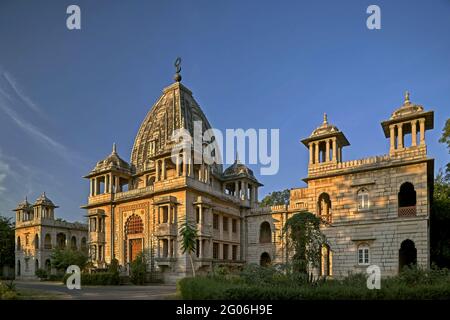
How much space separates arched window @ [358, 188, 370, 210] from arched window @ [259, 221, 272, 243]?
14.1 meters

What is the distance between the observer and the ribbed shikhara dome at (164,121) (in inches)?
1721

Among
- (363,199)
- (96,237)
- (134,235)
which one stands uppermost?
(363,199)

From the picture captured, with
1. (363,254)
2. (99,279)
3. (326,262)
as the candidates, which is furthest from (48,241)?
(363,254)

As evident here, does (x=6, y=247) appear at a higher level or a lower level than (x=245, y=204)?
lower

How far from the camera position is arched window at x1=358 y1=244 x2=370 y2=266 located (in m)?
27.4

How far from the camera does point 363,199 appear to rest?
28344 mm

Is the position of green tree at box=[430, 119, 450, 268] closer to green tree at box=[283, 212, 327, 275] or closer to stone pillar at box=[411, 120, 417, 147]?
stone pillar at box=[411, 120, 417, 147]

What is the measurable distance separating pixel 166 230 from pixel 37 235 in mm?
28863

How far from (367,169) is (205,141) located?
2291cm

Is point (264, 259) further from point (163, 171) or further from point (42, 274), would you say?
point (42, 274)

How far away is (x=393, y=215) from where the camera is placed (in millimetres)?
26938

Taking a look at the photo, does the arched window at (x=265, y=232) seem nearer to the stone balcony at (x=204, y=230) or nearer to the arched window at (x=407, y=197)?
the stone balcony at (x=204, y=230)

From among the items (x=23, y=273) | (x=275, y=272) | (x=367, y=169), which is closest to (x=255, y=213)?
(x=367, y=169)
